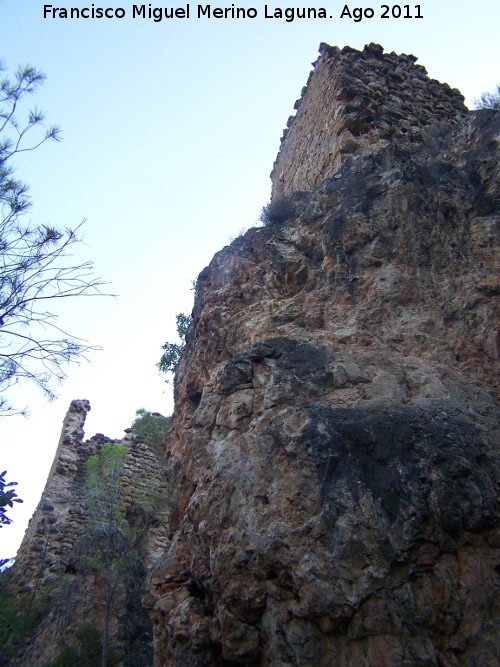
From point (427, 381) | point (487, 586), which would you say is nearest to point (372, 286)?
point (427, 381)

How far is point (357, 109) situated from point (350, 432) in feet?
19.1

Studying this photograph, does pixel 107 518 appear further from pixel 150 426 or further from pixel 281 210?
pixel 281 210

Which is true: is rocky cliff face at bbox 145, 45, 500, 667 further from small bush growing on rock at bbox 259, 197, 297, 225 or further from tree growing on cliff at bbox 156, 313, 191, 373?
tree growing on cliff at bbox 156, 313, 191, 373

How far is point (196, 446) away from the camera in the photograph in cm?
409

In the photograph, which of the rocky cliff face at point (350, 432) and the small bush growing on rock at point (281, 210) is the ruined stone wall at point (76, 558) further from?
the small bush growing on rock at point (281, 210)

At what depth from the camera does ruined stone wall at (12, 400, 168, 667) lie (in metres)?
6.56

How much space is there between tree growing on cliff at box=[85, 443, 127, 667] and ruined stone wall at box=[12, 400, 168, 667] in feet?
0.57

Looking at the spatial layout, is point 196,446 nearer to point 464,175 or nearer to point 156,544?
point 464,175

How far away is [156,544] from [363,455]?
6581mm

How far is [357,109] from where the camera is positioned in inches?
297

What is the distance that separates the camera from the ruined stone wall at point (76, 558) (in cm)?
656

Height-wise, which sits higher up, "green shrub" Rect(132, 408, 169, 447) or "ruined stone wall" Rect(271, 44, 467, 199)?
"ruined stone wall" Rect(271, 44, 467, 199)

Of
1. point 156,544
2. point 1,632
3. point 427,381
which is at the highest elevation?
point 427,381

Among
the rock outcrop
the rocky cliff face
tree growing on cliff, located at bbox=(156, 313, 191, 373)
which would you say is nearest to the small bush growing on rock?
the rock outcrop
